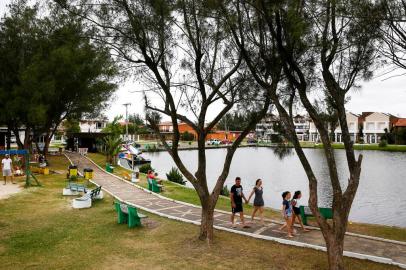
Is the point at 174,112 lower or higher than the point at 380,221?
higher

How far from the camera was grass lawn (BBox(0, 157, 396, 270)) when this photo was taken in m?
9.56

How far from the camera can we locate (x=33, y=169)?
27.8 metres

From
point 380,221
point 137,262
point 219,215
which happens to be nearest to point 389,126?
point 380,221

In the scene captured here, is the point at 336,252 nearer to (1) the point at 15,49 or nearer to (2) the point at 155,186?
(2) the point at 155,186

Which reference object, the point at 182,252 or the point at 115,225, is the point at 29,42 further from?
the point at 182,252

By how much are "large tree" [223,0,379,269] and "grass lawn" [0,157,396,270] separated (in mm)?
1787

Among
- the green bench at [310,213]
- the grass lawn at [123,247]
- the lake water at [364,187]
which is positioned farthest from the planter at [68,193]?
the green bench at [310,213]

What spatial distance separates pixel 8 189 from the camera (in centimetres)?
2039

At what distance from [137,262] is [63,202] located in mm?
8992

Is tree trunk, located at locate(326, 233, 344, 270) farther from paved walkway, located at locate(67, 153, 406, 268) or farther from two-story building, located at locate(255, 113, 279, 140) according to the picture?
two-story building, located at locate(255, 113, 279, 140)

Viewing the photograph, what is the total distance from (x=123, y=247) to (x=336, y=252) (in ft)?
18.8

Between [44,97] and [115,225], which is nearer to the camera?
[115,225]

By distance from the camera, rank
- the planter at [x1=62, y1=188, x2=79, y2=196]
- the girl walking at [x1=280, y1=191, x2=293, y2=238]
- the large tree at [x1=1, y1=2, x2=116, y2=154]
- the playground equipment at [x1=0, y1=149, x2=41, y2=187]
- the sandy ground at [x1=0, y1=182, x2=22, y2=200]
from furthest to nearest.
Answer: the large tree at [x1=1, y1=2, x2=116, y2=154] → the playground equipment at [x1=0, y1=149, x2=41, y2=187] → the planter at [x1=62, y1=188, x2=79, y2=196] → the sandy ground at [x1=0, y1=182, x2=22, y2=200] → the girl walking at [x1=280, y1=191, x2=293, y2=238]

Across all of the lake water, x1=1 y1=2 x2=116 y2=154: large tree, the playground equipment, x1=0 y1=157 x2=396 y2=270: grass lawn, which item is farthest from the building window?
x1=0 y1=157 x2=396 y2=270: grass lawn
